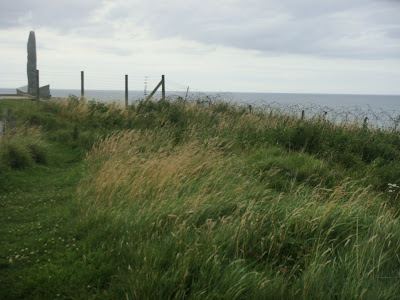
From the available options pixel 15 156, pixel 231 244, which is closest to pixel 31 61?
pixel 15 156

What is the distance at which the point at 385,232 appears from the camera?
405cm

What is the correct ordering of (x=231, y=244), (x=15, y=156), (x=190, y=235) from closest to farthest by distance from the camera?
1. (x=231, y=244)
2. (x=190, y=235)
3. (x=15, y=156)

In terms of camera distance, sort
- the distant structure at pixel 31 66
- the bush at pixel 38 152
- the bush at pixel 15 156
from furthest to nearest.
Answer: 1. the distant structure at pixel 31 66
2. the bush at pixel 38 152
3. the bush at pixel 15 156

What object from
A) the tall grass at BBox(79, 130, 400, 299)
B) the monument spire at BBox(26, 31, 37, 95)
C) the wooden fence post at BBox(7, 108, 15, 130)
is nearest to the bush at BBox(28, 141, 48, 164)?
the wooden fence post at BBox(7, 108, 15, 130)

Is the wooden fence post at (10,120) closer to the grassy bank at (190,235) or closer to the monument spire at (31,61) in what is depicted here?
the grassy bank at (190,235)

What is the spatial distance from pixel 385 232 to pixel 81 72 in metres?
16.2

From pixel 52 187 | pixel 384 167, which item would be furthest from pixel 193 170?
pixel 384 167

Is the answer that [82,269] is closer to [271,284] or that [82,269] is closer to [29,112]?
[271,284]

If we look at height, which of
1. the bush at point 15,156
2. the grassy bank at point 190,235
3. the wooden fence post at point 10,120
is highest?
the wooden fence post at point 10,120

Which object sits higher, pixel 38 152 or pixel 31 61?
pixel 31 61

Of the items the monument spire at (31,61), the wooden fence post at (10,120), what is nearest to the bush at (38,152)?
the wooden fence post at (10,120)

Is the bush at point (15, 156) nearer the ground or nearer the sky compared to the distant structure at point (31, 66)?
nearer the ground

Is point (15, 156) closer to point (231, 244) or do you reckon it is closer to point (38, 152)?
point (38, 152)

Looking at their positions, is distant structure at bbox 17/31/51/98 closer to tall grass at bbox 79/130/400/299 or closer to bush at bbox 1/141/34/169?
bush at bbox 1/141/34/169
